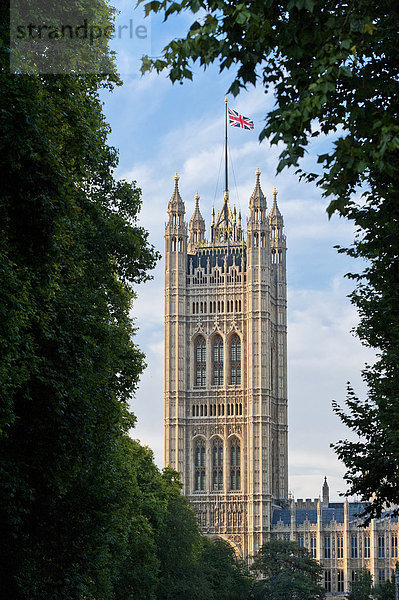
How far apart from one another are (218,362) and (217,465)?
11.7m

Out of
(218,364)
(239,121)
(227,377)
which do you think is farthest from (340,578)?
(239,121)

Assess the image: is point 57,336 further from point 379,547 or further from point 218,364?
point 379,547

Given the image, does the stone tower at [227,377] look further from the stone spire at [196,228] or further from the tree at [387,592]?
the tree at [387,592]

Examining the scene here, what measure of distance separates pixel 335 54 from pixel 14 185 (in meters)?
10.3

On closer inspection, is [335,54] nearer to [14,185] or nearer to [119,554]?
[14,185]

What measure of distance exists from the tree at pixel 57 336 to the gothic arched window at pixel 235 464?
94.7 m

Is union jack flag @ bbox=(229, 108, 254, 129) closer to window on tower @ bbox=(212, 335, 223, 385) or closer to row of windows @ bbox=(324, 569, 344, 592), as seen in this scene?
window on tower @ bbox=(212, 335, 223, 385)

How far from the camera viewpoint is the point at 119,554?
39781 mm

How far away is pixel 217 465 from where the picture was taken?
125 metres

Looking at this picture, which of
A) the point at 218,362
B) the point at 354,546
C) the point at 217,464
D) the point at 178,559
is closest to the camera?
the point at 178,559

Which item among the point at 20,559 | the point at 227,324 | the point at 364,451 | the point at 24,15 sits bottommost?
the point at 20,559

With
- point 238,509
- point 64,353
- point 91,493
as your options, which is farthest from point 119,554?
point 238,509

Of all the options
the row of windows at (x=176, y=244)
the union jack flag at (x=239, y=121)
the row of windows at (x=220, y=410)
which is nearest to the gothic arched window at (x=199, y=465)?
the row of windows at (x=220, y=410)

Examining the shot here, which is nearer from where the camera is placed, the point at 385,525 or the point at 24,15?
the point at 24,15
